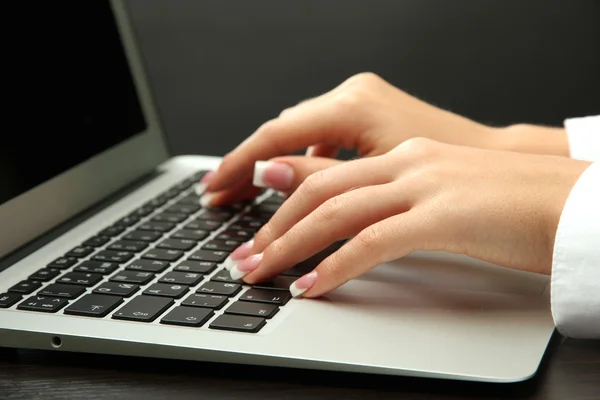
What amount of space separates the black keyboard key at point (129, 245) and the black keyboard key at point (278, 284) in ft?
0.47

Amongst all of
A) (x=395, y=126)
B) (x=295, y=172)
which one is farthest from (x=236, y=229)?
(x=395, y=126)

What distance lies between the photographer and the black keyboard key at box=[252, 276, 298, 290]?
615 millimetres

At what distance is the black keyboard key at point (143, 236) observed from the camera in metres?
0.74

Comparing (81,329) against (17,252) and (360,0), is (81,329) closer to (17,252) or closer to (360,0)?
(17,252)

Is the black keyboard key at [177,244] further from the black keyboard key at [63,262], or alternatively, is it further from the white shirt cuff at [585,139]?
the white shirt cuff at [585,139]

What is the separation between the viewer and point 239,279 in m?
0.63

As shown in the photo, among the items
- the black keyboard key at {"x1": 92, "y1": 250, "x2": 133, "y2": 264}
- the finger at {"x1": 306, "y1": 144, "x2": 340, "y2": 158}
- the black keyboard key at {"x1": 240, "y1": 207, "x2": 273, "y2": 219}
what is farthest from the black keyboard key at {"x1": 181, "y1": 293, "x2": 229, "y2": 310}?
the finger at {"x1": 306, "y1": 144, "x2": 340, "y2": 158}

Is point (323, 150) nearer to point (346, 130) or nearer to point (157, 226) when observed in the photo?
point (346, 130)

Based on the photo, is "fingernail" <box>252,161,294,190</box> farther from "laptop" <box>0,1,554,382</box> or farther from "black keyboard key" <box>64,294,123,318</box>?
"black keyboard key" <box>64,294,123,318</box>

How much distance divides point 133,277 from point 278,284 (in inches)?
4.5

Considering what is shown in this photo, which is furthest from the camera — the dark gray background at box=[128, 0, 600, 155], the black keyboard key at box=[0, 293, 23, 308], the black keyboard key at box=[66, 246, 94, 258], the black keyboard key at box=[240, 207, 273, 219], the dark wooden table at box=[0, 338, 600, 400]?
the dark gray background at box=[128, 0, 600, 155]

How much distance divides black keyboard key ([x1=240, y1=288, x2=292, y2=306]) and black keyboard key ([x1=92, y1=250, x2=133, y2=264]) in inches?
5.3

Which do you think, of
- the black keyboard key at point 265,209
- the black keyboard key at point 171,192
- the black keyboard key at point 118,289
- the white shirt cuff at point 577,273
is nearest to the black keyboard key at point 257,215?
the black keyboard key at point 265,209

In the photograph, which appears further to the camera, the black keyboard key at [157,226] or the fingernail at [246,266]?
the black keyboard key at [157,226]
